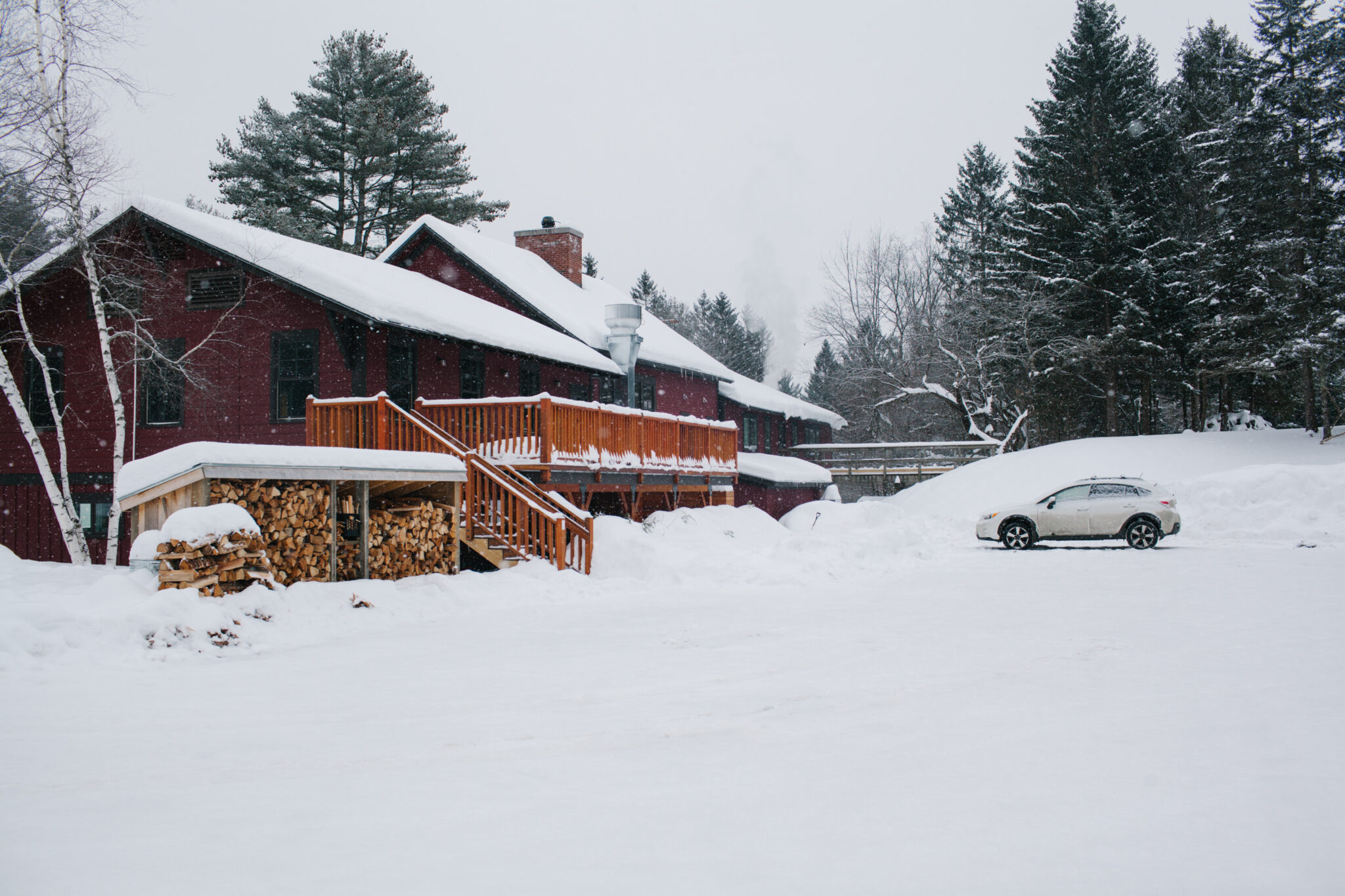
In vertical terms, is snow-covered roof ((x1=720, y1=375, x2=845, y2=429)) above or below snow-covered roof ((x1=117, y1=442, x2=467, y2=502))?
above

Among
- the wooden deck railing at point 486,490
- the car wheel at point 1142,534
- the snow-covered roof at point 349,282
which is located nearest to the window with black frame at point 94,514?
the snow-covered roof at point 349,282

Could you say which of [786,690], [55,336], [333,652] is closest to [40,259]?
[55,336]

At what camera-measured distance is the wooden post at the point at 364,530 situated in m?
13.1

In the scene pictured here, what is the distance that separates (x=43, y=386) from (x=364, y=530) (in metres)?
12.2

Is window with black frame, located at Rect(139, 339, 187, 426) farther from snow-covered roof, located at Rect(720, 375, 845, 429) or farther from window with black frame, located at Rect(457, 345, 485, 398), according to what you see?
snow-covered roof, located at Rect(720, 375, 845, 429)

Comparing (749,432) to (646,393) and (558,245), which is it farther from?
(558,245)

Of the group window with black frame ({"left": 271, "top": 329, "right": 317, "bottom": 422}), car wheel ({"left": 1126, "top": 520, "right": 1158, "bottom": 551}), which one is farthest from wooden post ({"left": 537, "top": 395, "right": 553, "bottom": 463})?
car wheel ({"left": 1126, "top": 520, "right": 1158, "bottom": 551})

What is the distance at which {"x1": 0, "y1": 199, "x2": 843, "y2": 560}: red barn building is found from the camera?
18.4 m

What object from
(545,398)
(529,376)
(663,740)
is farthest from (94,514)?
(663,740)

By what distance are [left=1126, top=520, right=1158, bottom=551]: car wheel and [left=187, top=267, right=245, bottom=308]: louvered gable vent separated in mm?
19416

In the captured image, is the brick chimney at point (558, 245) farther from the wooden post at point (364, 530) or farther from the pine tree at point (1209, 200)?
the pine tree at point (1209, 200)

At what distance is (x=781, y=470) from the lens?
3147 centimetres

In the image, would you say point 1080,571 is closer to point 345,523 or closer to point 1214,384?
point 345,523

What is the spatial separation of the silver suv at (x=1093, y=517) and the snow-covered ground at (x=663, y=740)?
8436mm
